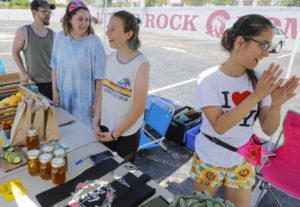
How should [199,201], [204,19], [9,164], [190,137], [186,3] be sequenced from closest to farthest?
[199,201] < [9,164] < [190,137] < [204,19] < [186,3]

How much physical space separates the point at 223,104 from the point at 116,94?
0.88m

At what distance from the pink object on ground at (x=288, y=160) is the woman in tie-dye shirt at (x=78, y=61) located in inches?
84.8

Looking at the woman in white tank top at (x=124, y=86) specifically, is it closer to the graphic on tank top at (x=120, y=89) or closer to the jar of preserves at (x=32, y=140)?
the graphic on tank top at (x=120, y=89)

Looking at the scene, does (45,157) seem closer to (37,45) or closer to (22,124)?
(22,124)

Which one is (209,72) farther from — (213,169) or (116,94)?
(116,94)

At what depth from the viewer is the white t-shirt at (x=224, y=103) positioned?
1.37m

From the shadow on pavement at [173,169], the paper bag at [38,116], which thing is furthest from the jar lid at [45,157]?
the shadow on pavement at [173,169]

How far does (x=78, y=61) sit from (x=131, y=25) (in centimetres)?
81

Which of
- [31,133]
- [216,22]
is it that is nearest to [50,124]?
[31,133]

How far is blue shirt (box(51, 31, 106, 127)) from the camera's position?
2.27 metres

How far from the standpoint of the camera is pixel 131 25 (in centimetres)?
177

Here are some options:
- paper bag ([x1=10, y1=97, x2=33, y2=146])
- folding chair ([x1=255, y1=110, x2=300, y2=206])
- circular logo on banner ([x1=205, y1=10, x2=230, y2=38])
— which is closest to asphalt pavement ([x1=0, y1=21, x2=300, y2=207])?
folding chair ([x1=255, y1=110, x2=300, y2=206])

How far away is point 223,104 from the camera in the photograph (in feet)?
4.58

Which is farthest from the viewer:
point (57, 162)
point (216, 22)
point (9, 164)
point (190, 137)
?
point (216, 22)
